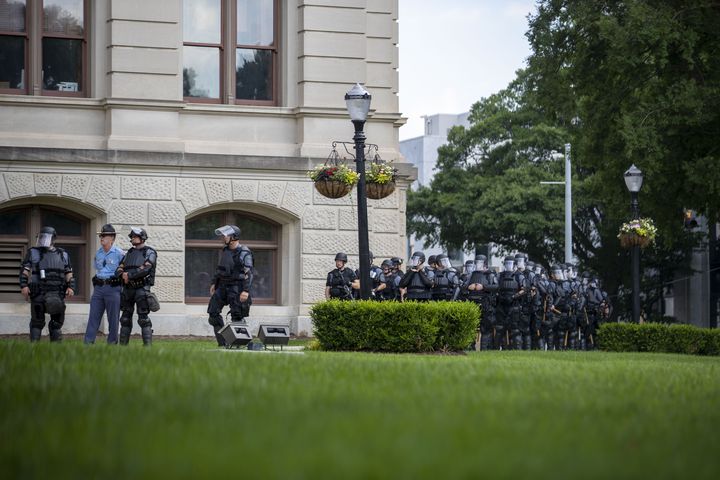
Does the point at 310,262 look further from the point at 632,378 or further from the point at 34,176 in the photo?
the point at 632,378

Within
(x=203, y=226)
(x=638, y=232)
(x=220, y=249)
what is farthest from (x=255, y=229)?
(x=638, y=232)

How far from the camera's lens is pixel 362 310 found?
66.5 feet

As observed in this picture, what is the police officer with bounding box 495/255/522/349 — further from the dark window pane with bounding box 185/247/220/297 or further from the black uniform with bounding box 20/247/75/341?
the black uniform with bounding box 20/247/75/341

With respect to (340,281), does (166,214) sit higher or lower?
higher

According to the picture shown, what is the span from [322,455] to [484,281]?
24.0m

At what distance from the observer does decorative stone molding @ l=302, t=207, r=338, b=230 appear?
98.8ft

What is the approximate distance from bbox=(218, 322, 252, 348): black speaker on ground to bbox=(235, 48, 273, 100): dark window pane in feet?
34.5

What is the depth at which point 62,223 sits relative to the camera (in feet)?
96.4

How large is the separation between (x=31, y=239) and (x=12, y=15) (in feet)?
15.3

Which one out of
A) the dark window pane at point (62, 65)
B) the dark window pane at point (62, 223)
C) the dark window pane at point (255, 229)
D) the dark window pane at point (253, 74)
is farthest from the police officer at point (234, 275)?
the dark window pane at point (253, 74)

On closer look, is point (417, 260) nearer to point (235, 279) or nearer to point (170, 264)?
point (170, 264)

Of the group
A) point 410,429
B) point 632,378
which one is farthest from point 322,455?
point 632,378

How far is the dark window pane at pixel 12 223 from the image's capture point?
28938 millimetres

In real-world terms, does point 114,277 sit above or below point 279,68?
below
